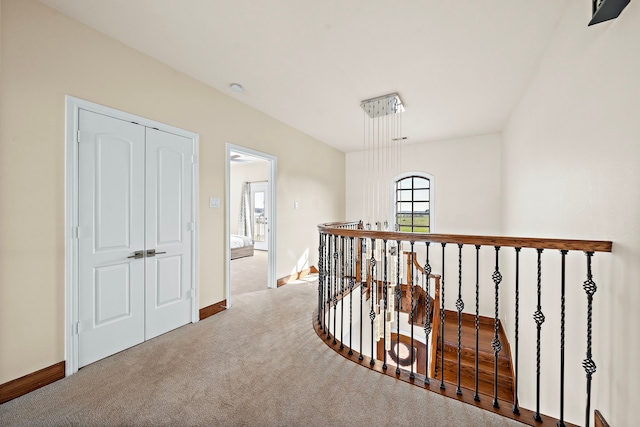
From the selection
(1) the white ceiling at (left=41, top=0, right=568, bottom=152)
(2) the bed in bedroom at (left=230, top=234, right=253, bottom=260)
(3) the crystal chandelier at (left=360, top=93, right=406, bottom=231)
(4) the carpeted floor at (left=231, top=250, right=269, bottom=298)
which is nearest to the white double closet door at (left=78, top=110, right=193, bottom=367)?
(1) the white ceiling at (left=41, top=0, right=568, bottom=152)

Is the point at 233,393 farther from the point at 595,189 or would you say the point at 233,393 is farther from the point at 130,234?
the point at 595,189

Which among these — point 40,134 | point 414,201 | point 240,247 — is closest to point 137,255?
point 40,134

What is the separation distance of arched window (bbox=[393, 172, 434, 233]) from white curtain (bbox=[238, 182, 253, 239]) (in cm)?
452

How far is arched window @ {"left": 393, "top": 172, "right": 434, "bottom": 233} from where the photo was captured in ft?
18.1

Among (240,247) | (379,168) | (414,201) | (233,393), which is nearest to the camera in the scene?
(233,393)

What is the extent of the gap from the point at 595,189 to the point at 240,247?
6676mm

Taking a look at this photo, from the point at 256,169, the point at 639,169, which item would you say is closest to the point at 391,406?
the point at 639,169

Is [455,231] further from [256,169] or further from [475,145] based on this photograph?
[256,169]

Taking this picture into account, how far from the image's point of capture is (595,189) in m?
1.42

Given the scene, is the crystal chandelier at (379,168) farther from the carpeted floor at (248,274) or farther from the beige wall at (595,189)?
the beige wall at (595,189)

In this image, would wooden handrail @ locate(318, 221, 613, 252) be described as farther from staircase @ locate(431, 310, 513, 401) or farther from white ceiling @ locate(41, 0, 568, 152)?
staircase @ locate(431, 310, 513, 401)

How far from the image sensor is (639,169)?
109cm

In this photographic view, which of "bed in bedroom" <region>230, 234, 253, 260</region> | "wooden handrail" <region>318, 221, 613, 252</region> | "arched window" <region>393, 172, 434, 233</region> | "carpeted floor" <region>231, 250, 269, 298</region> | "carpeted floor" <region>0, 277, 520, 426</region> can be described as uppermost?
"arched window" <region>393, 172, 434, 233</region>

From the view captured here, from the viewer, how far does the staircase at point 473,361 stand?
12.0 feet
